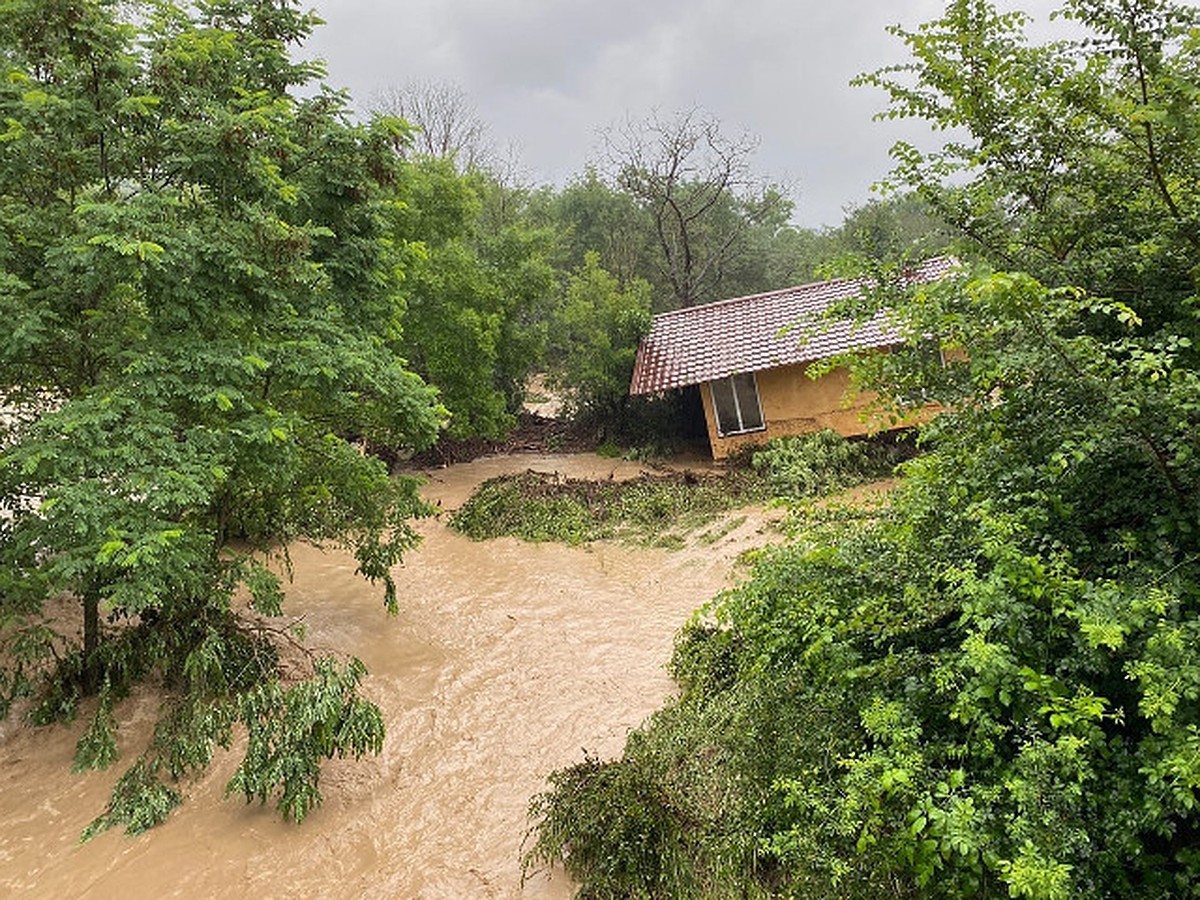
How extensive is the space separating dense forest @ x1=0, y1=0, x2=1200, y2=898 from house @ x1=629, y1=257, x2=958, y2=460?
341 inches

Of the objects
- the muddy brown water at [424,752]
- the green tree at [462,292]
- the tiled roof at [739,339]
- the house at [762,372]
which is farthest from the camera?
the green tree at [462,292]

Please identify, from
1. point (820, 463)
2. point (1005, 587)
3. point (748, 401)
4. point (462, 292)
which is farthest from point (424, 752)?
point (462, 292)

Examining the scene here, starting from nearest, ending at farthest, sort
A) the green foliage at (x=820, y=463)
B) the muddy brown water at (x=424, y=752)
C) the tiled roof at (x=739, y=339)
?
the muddy brown water at (x=424, y=752)
the green foliage at (x=820, y=463)
the tiled roof at (x=739, y=339)

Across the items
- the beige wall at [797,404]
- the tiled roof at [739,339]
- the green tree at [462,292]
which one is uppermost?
the green tree at [462,292]

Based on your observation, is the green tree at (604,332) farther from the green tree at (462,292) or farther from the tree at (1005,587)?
the tree at (1005,587)

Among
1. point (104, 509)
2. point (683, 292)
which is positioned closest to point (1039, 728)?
point (104, 509)

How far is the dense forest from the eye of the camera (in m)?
3.52

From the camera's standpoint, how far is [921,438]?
16.1 feet

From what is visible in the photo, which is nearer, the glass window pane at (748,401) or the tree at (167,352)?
the tree at (167,352)

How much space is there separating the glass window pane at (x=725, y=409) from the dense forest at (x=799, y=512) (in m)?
8.94

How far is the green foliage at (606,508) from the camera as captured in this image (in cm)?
1309

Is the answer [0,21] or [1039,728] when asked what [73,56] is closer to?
[0,21]

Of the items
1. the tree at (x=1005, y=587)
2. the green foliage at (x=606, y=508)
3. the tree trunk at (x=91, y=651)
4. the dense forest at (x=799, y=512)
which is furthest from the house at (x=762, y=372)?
the tree trunk at (x=91, y=651)

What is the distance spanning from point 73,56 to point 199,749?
637 cm
